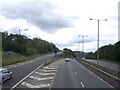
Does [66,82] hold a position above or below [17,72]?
below

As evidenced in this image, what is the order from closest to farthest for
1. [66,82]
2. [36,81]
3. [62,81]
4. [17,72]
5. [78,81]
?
[66,82] < [62,81] < [78,81] < [36,81] < [17,72]

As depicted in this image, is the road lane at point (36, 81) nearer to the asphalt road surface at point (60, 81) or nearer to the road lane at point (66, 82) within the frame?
the asphalt road surface at point (60, 81)

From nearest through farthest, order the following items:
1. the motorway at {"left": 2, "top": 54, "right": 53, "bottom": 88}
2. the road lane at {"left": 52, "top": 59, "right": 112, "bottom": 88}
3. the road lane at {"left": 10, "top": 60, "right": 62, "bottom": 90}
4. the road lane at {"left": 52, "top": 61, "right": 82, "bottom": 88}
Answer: the road lane at {"left": 52, "top": 61, "right": 82, "bottom": 88}, the road lane at {"left": 52, "top": 59, "right": 112, "bottom": 88}, the road lane at {"left": 10, "top": 60, "right": 62, "bottom": 90}, the motorway at {"left": 2, "top": 54, "right": 53, "bottom": 88}

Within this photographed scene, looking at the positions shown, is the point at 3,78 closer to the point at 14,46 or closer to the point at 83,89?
the point at 83,89

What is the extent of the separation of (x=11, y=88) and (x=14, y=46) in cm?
10264

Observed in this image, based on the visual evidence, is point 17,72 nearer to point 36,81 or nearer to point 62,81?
point 36,81

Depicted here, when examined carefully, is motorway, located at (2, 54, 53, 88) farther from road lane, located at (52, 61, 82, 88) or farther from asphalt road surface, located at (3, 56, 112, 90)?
road lane, located at (52, 61, 82, 88)

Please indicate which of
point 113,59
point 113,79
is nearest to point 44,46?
point 113,59

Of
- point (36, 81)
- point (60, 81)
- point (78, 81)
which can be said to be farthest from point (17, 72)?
point (78, 81)

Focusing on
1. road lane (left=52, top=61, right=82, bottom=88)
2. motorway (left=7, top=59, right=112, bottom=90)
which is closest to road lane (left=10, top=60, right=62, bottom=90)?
motorway (left=7, top=59, right=112, bottom=90)

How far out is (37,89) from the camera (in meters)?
22.3

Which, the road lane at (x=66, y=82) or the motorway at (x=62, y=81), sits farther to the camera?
the motorway at (x=62, y=81)

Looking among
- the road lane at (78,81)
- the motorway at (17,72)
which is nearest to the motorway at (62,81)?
the road lane at (78,81)

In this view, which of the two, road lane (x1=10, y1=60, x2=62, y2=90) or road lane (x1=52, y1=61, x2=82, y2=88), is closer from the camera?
road lane (x1=52, y1=61, x2=82, y2=88)
